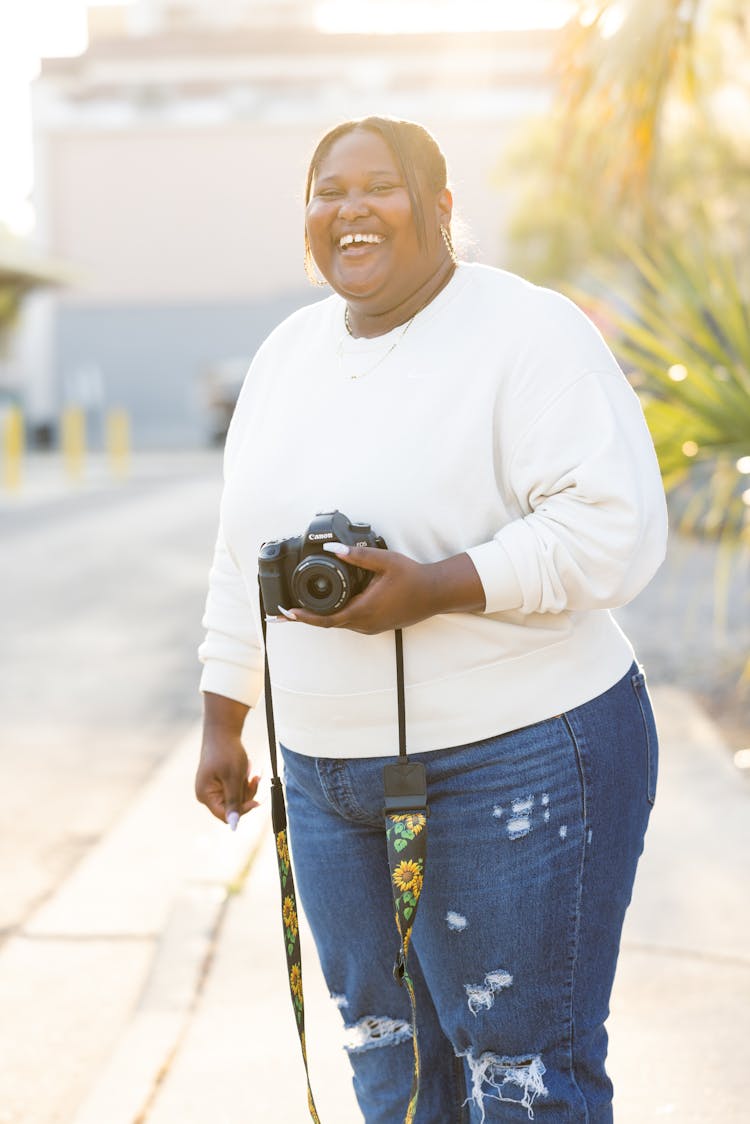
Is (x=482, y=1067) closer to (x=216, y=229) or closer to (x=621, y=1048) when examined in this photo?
(x=621, y=1048)

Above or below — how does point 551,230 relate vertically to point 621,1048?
above

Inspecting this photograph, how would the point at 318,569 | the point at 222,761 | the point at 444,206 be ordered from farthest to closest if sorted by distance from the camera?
the point at 222,761
the point at 444,206
the point at 318,569

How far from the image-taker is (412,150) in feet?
6.57

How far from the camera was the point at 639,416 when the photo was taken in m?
1.95

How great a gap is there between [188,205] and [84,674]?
42.5 metres

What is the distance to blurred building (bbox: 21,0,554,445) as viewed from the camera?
153 feet

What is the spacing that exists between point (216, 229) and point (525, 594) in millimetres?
47908

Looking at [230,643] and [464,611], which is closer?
[464,611]

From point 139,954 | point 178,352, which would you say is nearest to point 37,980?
point 139,954

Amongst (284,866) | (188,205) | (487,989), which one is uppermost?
(188,205)

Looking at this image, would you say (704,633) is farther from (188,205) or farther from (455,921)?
(188,205)

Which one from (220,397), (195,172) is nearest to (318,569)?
(220,397)

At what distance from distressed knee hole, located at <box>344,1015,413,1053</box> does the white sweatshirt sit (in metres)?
0.47

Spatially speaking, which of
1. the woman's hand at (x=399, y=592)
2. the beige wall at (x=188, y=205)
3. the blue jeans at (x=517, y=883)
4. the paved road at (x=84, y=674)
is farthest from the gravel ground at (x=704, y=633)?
the beige wall at (x=188, y=205)
